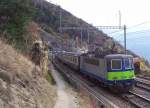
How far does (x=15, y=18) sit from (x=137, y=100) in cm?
894

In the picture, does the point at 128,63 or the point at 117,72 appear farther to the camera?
the point at 128,63

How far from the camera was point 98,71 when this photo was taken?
3142 centimetres

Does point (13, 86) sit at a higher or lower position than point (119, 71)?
higher

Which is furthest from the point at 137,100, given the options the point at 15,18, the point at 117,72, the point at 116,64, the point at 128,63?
the point at 15,18

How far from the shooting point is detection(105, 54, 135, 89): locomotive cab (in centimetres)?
2852

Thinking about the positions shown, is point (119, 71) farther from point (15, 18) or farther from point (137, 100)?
point (15, 18)

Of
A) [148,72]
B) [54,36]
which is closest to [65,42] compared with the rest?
[54,36]

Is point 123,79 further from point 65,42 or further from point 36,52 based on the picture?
point 65,42

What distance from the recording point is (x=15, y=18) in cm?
2261

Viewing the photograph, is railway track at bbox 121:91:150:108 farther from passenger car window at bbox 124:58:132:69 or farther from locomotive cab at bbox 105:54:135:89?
passenger car window at bbox 124:58:132:69

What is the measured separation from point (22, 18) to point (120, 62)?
9.29 meters

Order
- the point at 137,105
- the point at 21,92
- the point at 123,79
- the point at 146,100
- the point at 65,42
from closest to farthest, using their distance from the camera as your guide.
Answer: the point at 21,92 → the point at 137,105 → the point at 146,100 → the point at 123,79 → the point at 65,42

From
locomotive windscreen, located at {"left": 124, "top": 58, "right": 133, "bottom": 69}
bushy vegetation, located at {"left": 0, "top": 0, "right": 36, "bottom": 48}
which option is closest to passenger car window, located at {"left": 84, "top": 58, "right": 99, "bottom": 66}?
locomotive windscreen, located at {"left": 124, "top": 58, "right": 133, "bottom": 69}

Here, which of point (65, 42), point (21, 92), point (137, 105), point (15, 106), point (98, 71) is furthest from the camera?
point (65, 42)
